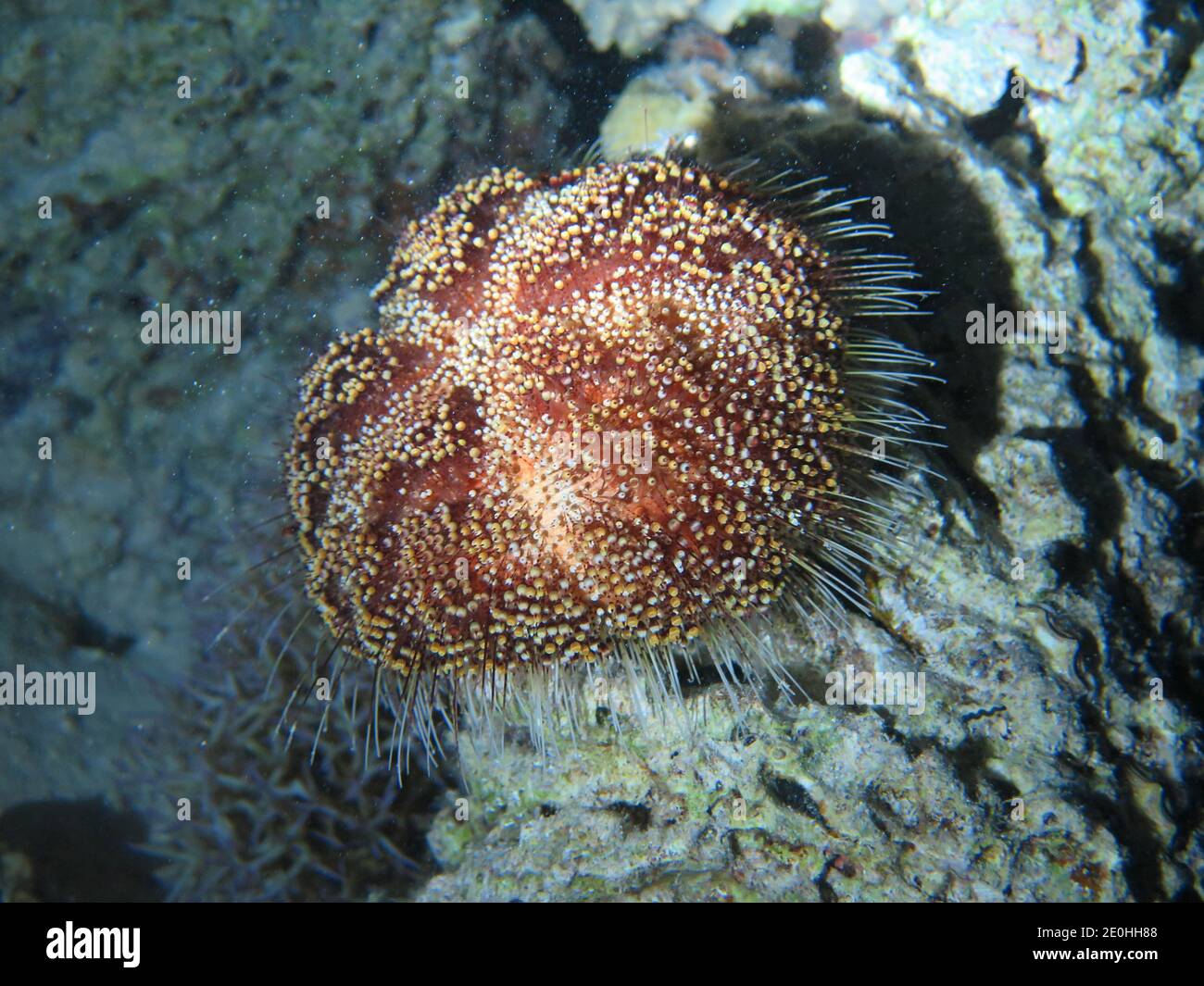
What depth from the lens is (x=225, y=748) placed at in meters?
5.23

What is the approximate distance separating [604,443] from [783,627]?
1399 millimetres

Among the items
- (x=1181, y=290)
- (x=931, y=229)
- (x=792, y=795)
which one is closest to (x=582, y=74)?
(x=931, y=229)

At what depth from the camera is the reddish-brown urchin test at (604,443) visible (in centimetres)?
330

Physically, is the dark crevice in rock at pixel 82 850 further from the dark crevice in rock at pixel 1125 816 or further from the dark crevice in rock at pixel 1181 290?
the dark crevice in rock at pixel 1181 290

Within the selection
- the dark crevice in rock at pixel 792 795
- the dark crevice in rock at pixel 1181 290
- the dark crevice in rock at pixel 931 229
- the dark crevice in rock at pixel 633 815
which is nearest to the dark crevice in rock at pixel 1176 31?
the dark crevice in rock at pixel 1181 290

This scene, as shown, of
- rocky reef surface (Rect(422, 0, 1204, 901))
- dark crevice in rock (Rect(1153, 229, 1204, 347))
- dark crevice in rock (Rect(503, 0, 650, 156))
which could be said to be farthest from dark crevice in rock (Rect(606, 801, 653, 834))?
dark crevice in rock (Rect(1153, 229, 1204, 347))

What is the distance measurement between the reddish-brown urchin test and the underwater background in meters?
0.54

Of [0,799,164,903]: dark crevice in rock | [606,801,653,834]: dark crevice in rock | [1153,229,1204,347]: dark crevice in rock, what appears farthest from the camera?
[0,799,164,903]: dark crevice in rock

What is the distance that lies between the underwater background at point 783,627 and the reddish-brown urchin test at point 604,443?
0.54 m

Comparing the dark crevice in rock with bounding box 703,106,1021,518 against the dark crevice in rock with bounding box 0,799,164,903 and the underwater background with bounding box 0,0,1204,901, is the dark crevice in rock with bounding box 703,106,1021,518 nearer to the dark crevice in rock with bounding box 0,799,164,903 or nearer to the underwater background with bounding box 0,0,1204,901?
the underwater background with bounding box 0,0,1204,901

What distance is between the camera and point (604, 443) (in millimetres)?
3283

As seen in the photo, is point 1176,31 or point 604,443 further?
point 1176,31

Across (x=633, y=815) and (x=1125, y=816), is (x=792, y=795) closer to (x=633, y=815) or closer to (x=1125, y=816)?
(x=633, y=815)

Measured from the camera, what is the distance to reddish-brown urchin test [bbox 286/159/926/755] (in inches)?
130
